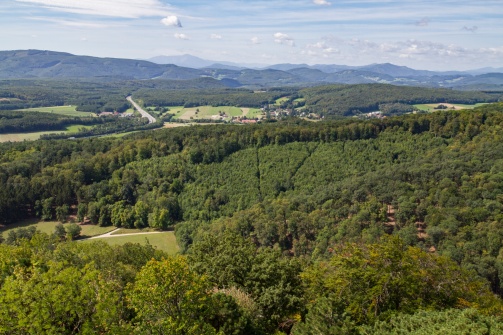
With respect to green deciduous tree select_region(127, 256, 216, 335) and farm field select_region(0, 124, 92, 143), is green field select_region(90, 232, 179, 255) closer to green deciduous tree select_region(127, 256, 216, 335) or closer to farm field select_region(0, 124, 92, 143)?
green deciduous tree select_region(127, 256, 216, 335)

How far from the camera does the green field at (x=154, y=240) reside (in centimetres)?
7221

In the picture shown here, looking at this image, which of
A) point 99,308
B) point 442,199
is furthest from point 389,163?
point 99,308

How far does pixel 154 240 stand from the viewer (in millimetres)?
75500

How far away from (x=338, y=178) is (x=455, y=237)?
3883 centimetres

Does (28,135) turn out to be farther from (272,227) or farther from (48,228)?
(272,227)

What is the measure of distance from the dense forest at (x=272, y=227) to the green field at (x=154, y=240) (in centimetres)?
275

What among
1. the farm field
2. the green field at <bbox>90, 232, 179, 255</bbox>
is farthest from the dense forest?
the farm field

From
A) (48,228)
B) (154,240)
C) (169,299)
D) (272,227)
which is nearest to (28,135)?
(48,228)

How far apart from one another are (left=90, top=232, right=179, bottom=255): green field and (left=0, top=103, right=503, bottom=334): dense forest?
275 centimetres

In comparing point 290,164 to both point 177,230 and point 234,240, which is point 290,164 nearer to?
point 177,230

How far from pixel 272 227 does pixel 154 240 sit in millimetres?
26644

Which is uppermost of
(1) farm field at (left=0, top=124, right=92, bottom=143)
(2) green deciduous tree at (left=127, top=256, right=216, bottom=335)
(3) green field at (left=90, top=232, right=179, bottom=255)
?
(2) green deciduous tree at (left=127, top=256, right=216, bottom=335)

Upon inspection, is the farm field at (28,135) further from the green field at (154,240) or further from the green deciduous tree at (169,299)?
the green deciduous tree at (169,299)

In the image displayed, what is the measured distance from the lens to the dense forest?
67.8 feet
